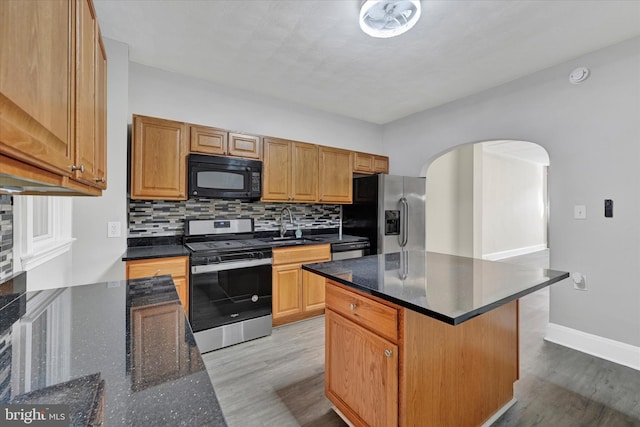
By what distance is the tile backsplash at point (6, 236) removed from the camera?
4.17 feet

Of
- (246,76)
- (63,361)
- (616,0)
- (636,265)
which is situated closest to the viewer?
(63,361)

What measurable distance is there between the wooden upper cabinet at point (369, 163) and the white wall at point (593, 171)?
1625 millimetres

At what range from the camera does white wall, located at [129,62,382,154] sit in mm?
2883

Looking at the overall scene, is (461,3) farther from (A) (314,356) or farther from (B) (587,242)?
(A) (314,356)

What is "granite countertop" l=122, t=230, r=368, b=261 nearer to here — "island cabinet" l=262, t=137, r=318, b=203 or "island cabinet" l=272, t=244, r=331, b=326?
"island cabinet" l=272, t=244, r=331, b=326

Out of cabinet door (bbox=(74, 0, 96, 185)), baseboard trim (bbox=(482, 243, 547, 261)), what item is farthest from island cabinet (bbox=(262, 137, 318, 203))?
baseboard trim (bbox=(482, 243, 547, 261))

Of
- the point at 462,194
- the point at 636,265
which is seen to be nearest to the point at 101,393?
the point at 636,265

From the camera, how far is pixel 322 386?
2074mm

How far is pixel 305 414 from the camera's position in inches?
70.6

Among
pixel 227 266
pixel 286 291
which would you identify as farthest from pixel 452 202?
pixel 227 266

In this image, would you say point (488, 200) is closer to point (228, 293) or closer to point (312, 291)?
point (312, 291)

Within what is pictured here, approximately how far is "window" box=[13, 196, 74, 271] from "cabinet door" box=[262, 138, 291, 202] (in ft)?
5.60

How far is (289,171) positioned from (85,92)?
94.7 inches

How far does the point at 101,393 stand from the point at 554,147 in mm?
3705
